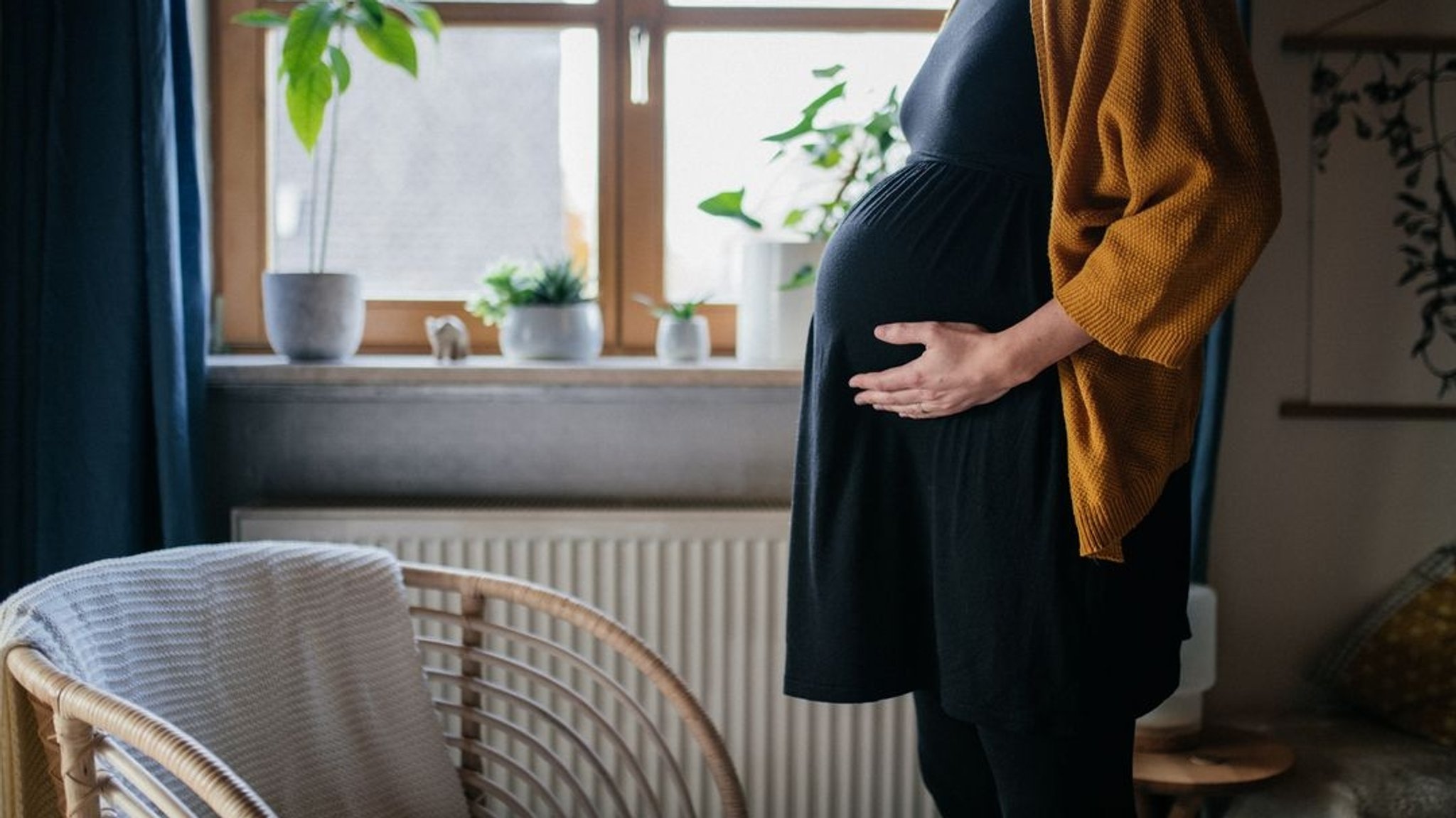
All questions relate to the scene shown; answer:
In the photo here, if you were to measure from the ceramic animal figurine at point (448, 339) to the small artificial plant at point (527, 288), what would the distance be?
0.05m

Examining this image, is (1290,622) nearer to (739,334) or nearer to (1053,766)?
(739,334)

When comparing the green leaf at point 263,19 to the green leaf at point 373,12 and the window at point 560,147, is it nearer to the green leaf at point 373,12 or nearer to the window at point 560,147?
the green leaf at point 373,12

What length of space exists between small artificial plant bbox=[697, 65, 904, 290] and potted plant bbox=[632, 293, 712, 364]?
15 centimetres

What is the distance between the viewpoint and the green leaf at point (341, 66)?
64.4 inches

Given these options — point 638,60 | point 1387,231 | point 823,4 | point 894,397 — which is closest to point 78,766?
point 894,397

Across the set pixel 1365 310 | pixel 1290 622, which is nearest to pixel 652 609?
pixel 1290 622

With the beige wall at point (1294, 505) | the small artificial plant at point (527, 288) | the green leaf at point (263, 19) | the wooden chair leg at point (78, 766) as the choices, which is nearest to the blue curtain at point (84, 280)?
the green leaf at point (263, 19)

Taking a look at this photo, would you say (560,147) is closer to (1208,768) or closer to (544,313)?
(544,313)

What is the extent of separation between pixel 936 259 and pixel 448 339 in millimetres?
999

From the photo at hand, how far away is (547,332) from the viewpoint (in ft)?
5.73

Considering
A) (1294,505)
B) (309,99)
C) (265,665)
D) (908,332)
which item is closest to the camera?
(908,332)

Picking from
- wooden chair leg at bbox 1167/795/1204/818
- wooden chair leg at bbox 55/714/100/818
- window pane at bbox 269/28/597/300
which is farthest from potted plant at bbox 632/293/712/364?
wooden chair leg at bbox 55/714/100/818

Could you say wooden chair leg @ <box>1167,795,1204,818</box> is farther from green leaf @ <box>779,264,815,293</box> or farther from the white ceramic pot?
the white ceramic pot

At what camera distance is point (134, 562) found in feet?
3.43
